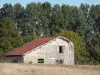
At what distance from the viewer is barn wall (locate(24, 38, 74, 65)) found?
6906 centimetres

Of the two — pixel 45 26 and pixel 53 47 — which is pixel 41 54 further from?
pixel 45 26

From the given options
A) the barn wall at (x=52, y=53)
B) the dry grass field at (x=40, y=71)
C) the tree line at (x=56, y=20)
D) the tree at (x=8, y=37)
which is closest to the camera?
the dry grass field at (x=40, y=71)

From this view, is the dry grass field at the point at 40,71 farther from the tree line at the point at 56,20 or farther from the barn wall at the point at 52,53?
the tree line at the point at 56,20

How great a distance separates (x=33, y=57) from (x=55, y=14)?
137ft

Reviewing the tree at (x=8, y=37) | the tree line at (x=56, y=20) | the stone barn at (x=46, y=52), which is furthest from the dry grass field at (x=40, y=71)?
the tree line at (x=56, y=20)

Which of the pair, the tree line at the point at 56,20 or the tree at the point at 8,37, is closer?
the tree at the point at 8,37

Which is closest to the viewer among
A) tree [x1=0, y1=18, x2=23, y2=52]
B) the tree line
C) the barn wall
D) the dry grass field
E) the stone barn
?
the dry grass field

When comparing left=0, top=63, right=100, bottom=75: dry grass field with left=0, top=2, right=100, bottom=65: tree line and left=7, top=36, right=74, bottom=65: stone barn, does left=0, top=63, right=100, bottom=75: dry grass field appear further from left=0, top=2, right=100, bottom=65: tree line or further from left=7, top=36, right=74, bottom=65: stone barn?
left=0, top=2, right=100, bottom=65: tree line

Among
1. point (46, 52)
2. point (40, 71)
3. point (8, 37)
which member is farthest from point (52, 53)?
point (40, 71)

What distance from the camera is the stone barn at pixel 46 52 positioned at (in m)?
68.7

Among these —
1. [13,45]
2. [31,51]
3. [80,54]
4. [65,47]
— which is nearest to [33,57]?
[31,51]

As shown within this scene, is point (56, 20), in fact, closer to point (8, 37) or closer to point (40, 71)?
point (8, 37)

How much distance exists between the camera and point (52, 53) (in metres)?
71.8

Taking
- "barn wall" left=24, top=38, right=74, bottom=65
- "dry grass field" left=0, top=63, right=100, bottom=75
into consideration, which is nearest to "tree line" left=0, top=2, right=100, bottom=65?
"barn wall" left=24, top=38, right=74, bottom=65
